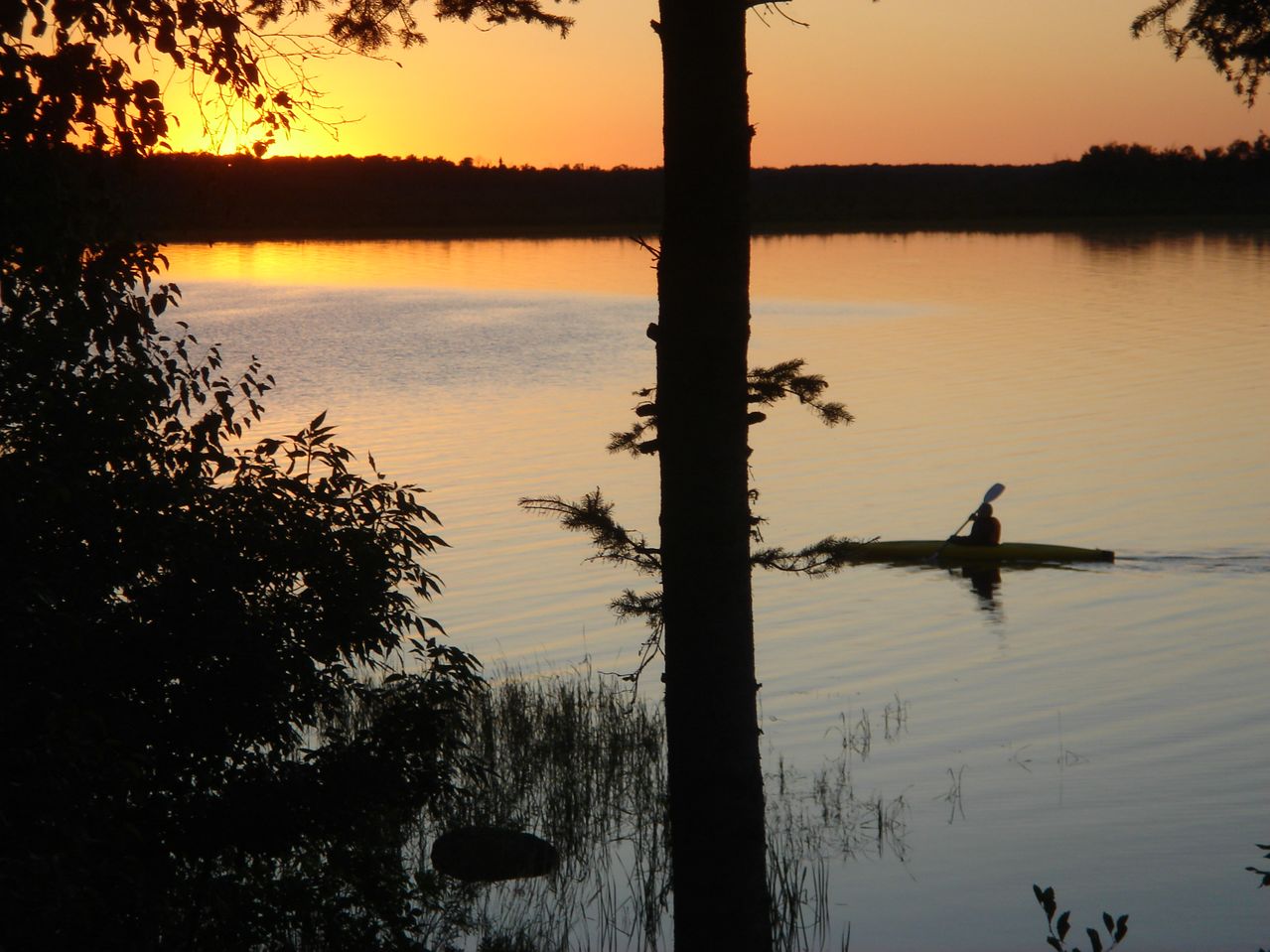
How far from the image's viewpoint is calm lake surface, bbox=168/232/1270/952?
10242mm

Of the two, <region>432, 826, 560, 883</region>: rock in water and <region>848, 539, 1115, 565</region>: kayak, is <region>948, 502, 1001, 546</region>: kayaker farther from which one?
<region>432, 826, 560, 883</region>: rock in water

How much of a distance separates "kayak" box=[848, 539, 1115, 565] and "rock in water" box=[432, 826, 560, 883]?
10.7 m

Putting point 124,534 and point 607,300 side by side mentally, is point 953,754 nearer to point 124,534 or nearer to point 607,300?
point 124,534

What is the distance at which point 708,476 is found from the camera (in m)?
5.71

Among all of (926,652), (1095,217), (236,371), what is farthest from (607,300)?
(1095,217)

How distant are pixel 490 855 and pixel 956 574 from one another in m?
11.7

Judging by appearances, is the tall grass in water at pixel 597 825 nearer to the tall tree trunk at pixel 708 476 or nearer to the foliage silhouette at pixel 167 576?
the foliage silhouette at pixel 167 576

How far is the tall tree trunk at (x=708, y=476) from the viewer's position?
569cm

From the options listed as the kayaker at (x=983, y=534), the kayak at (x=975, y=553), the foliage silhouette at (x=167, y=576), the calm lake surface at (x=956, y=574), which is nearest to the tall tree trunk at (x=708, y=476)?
the foliage silhouette at (x=167, y=576)

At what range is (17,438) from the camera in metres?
5.98

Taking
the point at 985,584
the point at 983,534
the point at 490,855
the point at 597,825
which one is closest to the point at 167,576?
the point at 490,855

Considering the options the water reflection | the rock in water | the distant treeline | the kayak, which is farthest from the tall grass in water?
the distant treeline

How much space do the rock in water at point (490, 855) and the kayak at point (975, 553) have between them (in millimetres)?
10728

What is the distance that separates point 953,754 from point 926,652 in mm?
3695
